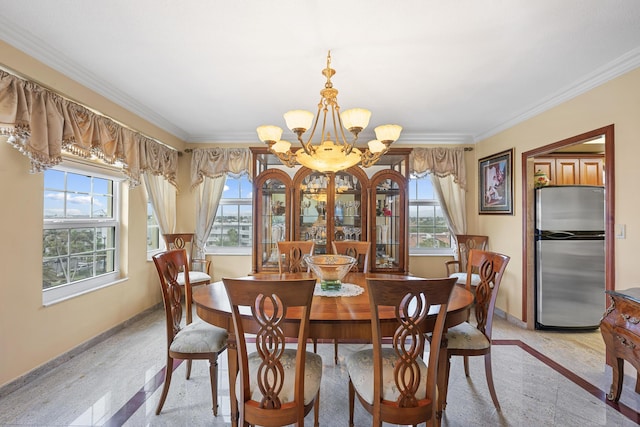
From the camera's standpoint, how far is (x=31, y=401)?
6.10 feet

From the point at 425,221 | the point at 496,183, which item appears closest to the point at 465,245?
the point at 425,221

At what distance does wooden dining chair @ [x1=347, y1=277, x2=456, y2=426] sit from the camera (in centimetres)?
117

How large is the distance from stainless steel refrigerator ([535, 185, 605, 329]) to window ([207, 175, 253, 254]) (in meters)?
3.69

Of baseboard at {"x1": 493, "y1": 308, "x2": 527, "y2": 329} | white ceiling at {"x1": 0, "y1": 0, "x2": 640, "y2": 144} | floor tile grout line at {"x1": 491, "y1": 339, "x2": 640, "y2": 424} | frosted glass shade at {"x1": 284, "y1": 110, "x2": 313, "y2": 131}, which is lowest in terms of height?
floor tile grout line at {"x1": 491, "y1": 339, "x2": 640, "y2": 424}

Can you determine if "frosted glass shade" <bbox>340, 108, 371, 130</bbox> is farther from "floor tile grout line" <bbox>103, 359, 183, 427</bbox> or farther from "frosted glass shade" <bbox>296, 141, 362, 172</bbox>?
"floor tile grout line" <bbox>103, 359, 183, 427</bbox>

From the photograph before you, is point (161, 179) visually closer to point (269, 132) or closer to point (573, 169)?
point (269, 132)

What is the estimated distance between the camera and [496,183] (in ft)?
11.8

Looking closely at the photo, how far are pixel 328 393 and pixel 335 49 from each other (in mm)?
2374

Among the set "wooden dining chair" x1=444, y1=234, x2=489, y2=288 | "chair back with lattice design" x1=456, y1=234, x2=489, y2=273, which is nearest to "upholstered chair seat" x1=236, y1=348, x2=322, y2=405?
"wooden dining chair" x1=444, y1=234, x2=489, y2=288

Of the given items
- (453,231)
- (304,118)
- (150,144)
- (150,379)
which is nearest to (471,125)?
(453,231)

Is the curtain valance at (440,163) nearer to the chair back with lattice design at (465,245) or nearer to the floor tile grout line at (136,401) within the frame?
the chair back with lattice design at (465,245)

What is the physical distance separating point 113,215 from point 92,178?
17.5 inches

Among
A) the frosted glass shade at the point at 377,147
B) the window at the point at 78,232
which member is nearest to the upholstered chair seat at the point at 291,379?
the frosted glass shade at the point at 377,147

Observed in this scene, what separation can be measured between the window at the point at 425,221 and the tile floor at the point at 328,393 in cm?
175
